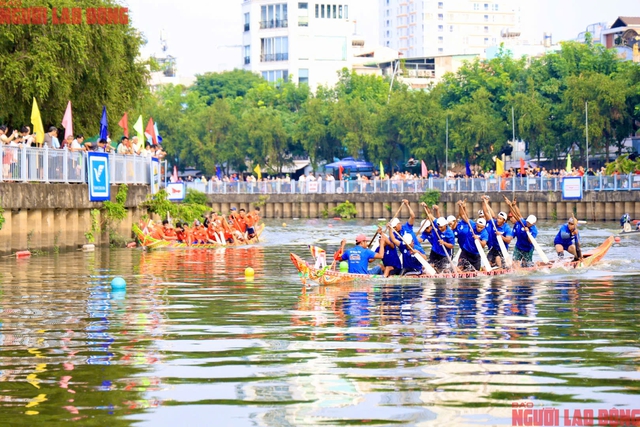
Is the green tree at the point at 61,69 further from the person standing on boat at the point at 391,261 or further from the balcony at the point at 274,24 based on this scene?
the balcony at the point at 274,24

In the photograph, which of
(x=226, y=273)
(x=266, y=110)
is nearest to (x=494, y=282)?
(x=226, y=273)

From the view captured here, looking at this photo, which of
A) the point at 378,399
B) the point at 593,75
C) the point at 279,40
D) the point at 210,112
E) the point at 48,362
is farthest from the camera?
the point at 279,40

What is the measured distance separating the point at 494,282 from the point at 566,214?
40541 mm

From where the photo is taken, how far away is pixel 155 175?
4484 cm

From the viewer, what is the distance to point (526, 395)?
11.3 metres

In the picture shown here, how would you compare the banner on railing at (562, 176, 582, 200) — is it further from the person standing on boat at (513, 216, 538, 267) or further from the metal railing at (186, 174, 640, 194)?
the person standing on boat at (513, 216, 538, 267)

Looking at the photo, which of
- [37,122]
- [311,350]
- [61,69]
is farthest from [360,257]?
[61,69]

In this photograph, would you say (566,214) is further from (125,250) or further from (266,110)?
(266,110)

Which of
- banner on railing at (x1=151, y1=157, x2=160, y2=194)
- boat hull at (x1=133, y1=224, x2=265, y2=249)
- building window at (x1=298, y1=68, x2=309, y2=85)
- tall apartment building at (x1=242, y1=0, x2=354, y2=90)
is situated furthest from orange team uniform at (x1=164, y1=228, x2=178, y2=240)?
building window at (x1=298, y1=68, x2=309, y2=85)

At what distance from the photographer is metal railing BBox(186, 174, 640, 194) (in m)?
61.2

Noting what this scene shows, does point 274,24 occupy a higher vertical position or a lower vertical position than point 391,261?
higher

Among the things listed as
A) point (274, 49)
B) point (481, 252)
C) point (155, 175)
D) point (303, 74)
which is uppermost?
point (274, 49)

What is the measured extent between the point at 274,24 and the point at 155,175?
8937 centimetres

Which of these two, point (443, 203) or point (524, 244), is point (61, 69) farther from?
point (443, 203)
